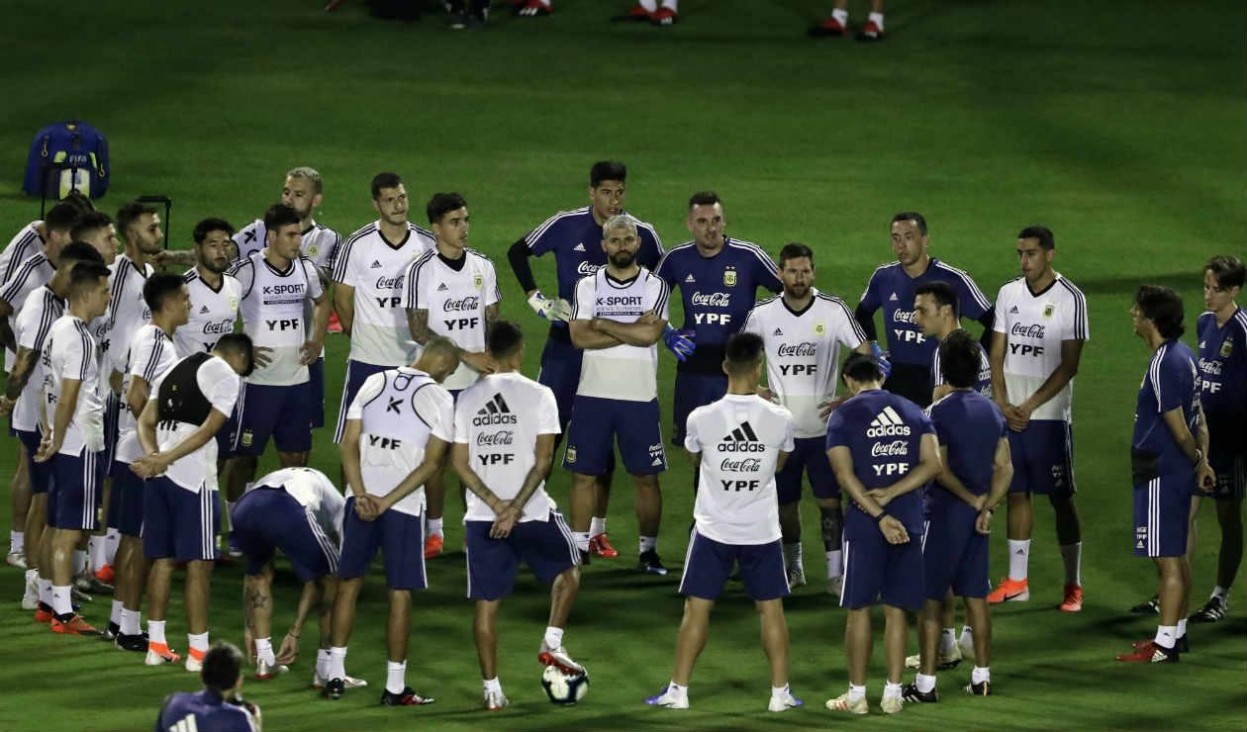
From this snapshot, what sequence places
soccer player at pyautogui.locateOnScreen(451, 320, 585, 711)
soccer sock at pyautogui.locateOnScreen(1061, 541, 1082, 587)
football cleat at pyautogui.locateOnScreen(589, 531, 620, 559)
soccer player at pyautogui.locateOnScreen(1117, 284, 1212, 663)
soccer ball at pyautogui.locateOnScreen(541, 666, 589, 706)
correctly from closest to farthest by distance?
soccer ball at pyautogui.locateOnScreen(541, 666, 589, 706), soccer player at pyautogui.locateOnScreen(451, 320, 585, 711), soccer player at pyautogui.locateOnScreen(1117, 284, 1212, 663), soccer sock at pyautogui.locateOnScreen(1061, 541, 1082, 587), football cleat at pyautogui.locateOnScreen(589, 531, 620, 559)

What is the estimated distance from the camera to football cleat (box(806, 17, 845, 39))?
29156 millimetres

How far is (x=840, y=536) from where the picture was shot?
12586mm

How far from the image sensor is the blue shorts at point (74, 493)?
37.3 ft

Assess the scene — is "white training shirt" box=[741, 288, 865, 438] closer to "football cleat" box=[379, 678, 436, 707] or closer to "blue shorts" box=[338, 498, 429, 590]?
"blue shorts" box=[338, 498, 429, 590]

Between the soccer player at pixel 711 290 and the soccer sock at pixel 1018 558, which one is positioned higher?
A: the soccer player at pixel 711 290

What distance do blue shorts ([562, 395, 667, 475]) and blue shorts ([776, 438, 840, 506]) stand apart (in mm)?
808

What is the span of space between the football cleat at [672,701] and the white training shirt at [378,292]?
3644mm

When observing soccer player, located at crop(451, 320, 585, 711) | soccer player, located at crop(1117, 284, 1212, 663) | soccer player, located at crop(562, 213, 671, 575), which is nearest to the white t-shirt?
soccer player, located at crop(562, 213, 671, 575)

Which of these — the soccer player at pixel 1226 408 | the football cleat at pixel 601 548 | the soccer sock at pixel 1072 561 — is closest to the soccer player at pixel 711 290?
the football cleat at pixel 601 548

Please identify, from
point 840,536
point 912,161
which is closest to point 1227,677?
point 840,536

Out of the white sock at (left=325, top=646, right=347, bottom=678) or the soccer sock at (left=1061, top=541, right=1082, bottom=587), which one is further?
the soccer sock at (left=1061, top=541, right=1082, bottom=587)

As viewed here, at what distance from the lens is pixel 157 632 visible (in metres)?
10.8

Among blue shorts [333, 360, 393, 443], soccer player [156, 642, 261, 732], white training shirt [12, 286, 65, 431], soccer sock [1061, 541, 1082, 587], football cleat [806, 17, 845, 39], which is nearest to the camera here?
soccer player [156, 642, 261, 732]

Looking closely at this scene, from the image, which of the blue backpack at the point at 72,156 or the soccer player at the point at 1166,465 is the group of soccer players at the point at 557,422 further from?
the blue backpack at the point at 72,156
